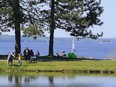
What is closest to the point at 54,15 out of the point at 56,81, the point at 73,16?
the point at 73,16

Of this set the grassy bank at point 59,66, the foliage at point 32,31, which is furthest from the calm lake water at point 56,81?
the foliage at point 32,31

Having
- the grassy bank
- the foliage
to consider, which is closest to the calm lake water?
the grassy bank

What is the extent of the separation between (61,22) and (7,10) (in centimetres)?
899

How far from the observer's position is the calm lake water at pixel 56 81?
134 feet

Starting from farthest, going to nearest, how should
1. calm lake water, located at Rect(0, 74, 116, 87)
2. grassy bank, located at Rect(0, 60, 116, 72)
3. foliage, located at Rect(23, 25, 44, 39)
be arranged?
foliage, located at Rect(23, 25, 44, 39) → grassy bank, located at Rect(0, 60, 116, 72) → calm lake water, located at Rect(0, 74, 116, 87)

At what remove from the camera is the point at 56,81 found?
144ft

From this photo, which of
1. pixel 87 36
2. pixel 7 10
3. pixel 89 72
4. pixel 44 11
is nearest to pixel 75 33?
pixel 87 36

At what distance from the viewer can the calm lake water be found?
4081 centimetres

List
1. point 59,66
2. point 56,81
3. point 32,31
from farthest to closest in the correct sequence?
point 32,31 → point 59,66 → point 56,81

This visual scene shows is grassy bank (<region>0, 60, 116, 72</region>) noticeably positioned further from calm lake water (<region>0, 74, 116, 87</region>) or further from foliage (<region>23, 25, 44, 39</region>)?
foliage (<region>23, 25, 44, 39</region>)

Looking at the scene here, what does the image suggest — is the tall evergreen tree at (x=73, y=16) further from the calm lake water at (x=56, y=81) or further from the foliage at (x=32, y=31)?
the calm lake water at (x=56, y=81)

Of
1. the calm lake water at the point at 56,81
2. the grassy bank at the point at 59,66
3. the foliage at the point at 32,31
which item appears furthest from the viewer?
the foliage at the point at 32,31

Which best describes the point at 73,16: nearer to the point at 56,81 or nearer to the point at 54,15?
the point at 54,15

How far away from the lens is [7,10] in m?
61.1
